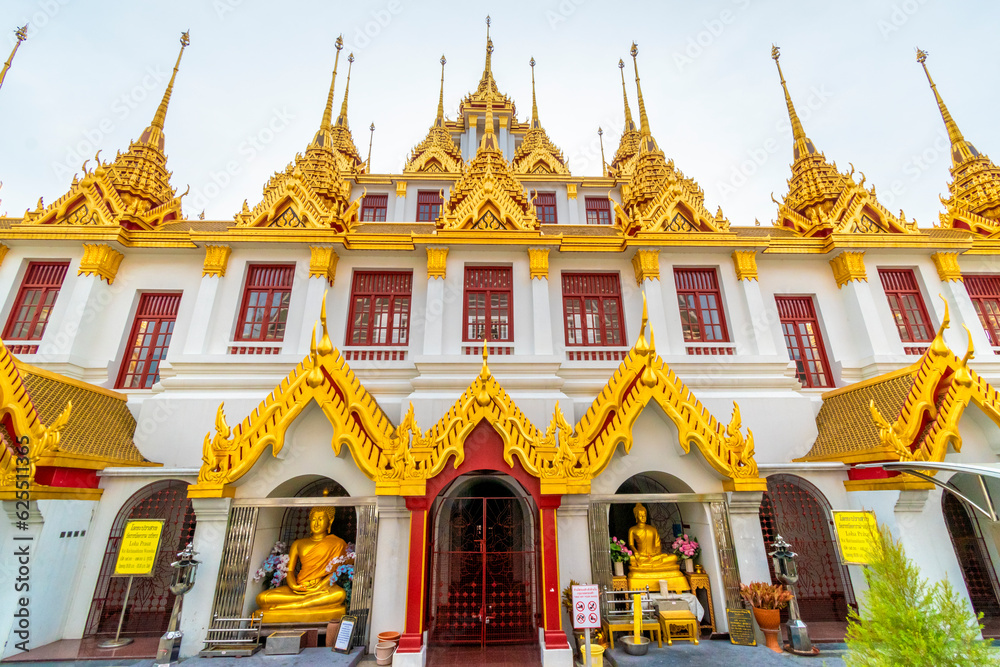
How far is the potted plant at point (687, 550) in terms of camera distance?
29.1 ft

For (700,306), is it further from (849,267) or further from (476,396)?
(476,396)

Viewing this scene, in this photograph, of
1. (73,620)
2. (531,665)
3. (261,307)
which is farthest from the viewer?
(261,307)

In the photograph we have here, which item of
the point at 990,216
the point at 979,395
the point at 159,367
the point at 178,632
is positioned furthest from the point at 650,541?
the point at 990,216

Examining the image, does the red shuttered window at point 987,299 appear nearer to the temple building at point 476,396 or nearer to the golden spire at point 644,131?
the temple building at point 476,396

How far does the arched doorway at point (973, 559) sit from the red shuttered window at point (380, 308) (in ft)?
41.6

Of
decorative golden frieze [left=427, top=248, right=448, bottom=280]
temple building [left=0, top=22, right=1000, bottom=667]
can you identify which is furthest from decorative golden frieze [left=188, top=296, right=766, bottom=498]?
decorative golden frieze [left=427, top=248, right=448, bottom=280]

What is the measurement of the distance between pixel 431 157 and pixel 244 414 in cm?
1364

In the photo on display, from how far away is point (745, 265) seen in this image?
41.0 feet

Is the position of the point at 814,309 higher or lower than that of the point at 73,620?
higher

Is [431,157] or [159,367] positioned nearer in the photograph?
[159,367]

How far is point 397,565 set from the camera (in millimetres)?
7969

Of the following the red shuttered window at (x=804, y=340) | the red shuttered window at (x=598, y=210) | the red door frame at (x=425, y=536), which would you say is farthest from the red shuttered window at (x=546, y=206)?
the red door frame at (x=425, y=536)

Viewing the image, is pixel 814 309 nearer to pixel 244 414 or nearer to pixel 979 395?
pixel 979 395

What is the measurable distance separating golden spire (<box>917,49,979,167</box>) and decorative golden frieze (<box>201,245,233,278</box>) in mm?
23722
